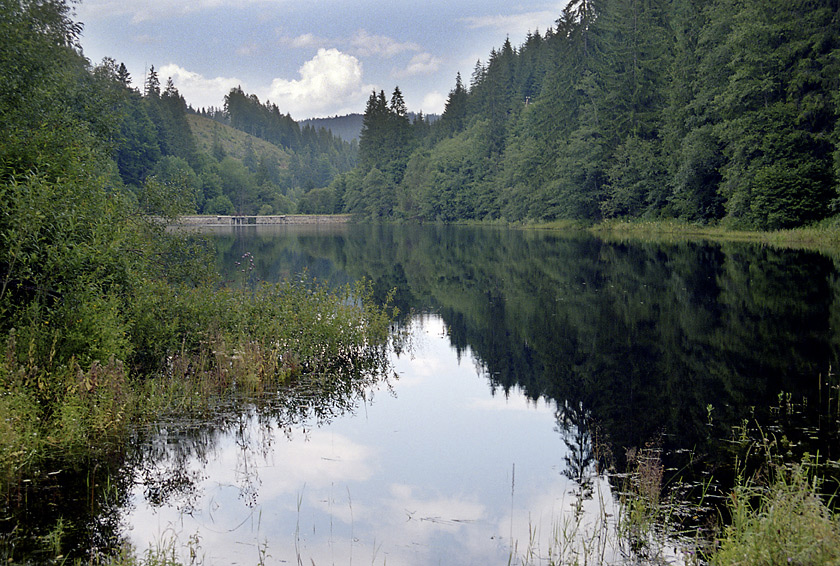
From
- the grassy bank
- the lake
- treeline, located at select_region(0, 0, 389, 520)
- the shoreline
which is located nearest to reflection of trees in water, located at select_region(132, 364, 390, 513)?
the lake

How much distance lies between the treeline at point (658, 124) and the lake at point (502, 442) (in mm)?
22812

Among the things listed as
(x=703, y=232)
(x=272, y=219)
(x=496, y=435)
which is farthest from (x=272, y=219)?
(x=496, y=435)

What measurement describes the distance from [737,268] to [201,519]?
2633 cm

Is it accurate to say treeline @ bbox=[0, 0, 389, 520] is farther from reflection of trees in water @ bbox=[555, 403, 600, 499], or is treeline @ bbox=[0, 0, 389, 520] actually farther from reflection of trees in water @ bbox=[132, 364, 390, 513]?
reflection of trees in water @ bbox=[555, 403, 600, 499]

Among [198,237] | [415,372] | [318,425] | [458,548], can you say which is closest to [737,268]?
[415,372]

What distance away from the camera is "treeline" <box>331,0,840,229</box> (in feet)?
127

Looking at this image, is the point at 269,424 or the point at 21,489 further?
the point at 269,424

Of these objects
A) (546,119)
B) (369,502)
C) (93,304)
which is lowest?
(369,502)

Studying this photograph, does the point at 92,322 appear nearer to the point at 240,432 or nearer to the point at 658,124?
the point at 240,432

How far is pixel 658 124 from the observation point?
191 feet

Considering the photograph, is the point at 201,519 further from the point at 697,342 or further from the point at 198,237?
the point at 198,237

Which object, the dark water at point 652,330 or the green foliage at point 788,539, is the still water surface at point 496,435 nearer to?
the dark water at point 652,330

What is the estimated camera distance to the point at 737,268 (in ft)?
92.7

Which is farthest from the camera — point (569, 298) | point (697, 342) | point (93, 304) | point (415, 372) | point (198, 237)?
point (569, 298)
